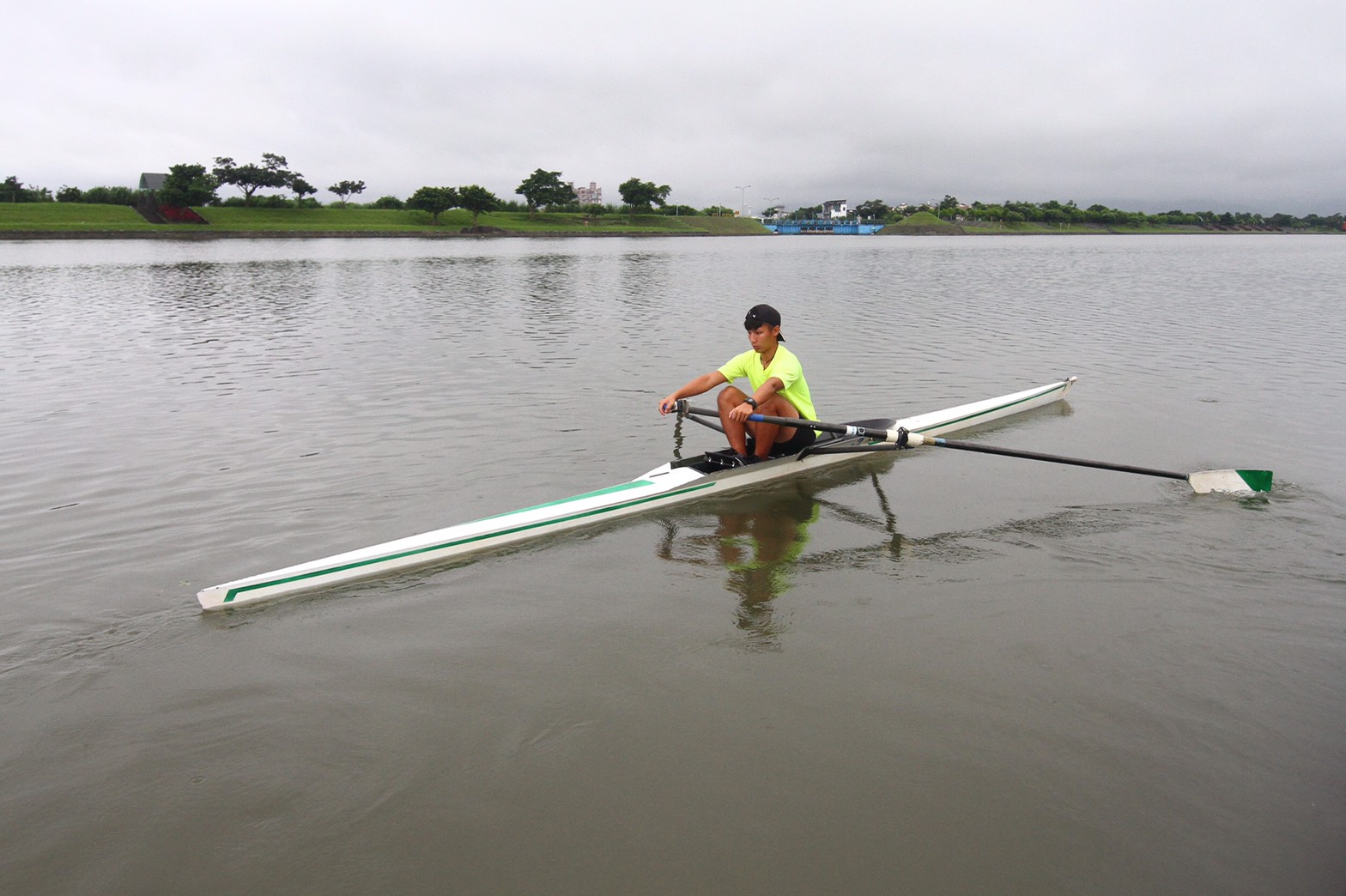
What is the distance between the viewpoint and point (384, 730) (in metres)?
4.02

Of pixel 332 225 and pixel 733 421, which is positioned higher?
pixel 332 225

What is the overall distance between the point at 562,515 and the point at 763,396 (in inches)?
85.7

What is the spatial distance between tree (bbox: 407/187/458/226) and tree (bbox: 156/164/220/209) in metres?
19.6

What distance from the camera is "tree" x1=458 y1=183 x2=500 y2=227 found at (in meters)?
92.8

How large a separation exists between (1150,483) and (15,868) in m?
8.85

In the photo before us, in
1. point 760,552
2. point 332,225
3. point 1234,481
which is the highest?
point 332,225

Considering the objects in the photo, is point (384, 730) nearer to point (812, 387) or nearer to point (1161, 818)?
point (1161, 818)

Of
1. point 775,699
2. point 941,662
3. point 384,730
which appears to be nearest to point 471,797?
point 384,730


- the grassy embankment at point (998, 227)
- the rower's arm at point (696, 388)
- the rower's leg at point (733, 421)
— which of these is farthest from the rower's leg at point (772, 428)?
the grassy embankment at point (998, 227)

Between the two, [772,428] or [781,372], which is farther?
[772,428]

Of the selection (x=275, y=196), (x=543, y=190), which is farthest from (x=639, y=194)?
(x=275, y=196)

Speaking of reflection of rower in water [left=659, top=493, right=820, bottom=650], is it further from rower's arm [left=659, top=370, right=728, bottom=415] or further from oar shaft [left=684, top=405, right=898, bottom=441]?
rower's arm [left=659, top=370, right=728, bottom=415]

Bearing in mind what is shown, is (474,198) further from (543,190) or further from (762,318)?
(762,318)

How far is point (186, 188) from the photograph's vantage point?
76188 millimetres
